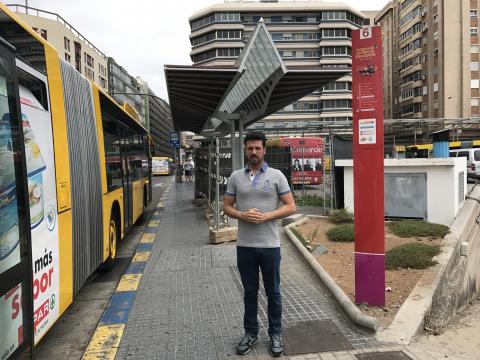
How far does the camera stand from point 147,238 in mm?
9328

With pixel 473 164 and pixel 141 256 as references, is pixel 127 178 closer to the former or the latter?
pixel 141 256

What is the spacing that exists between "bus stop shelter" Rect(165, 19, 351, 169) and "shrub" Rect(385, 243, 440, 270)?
360 cm

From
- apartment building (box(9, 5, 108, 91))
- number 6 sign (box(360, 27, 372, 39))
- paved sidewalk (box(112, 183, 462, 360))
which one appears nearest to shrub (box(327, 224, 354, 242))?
paved sidewalk (box(112, 183, 462, 360))

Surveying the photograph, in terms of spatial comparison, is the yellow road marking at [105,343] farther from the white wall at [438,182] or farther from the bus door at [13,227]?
the white wall at [438,182]

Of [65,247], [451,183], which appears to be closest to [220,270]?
[65,247]

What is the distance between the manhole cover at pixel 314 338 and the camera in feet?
12.7

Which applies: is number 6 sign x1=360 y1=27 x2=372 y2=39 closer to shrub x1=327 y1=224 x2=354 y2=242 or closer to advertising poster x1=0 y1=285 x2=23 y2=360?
advertising poster x1=0 y1=285 x2=23 y2=360

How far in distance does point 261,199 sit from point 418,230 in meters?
5.90

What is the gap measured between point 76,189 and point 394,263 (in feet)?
15.2

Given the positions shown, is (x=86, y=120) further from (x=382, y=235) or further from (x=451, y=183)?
(x=451, y=183)

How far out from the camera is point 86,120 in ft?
17.4

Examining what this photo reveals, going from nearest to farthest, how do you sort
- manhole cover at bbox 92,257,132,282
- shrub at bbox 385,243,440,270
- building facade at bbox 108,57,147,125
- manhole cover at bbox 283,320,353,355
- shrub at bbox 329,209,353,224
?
manhole cover at bbox 283,320,353,355, shrub at bbox 385,243,440,270, manhole cover at bbox 92,257,132,282, shrub at bbox 329,209,353,224, building facade at bbox 108,57,147,125

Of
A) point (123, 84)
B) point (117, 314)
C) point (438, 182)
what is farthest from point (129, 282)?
point (123, 84)

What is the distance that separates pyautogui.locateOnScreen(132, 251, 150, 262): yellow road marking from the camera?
743 centimetres
